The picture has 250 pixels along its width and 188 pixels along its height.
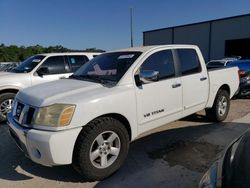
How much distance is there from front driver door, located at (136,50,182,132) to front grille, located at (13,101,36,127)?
1.46 metres

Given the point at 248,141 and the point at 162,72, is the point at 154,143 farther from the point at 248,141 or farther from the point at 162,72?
the point at 248,141

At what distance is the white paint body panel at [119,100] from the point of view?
10.8 feet

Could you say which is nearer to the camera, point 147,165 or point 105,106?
point 105,106

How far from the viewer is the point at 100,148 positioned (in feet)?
11.8

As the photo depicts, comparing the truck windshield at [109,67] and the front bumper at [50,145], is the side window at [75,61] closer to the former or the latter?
the truck windshield at [109,67]

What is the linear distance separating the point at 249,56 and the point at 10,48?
4461cm

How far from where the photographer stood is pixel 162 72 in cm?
457

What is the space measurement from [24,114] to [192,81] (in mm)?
2952

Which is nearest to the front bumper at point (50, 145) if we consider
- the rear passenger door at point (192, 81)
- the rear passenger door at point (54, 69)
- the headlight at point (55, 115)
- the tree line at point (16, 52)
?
the headlight at point (55, 115)

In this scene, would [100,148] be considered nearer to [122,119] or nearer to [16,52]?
[122,119]

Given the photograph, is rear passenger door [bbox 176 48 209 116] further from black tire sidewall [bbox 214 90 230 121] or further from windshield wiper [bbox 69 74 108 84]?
windshield wiper [bbox 69 74 108 84]

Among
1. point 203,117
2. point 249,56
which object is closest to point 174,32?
point 249,56

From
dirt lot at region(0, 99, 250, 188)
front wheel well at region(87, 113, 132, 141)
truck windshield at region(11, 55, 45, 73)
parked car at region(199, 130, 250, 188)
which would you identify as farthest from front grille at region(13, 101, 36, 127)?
truck windshield at region(11, 55, 45, 73)

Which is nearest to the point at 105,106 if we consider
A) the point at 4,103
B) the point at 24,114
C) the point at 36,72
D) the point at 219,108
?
the point at 24,114
